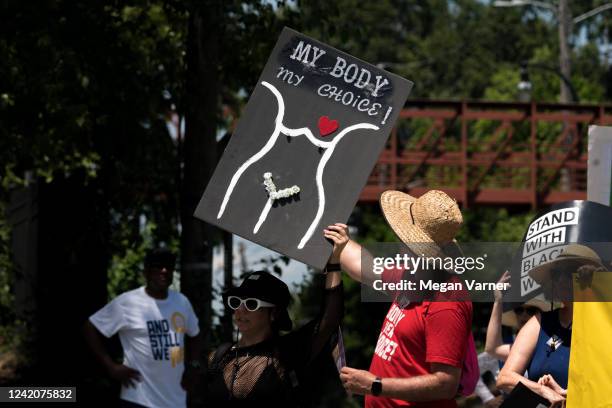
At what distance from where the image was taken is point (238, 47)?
11.1 m

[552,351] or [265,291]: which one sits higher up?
[265,291]

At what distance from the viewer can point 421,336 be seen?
5.25 metres

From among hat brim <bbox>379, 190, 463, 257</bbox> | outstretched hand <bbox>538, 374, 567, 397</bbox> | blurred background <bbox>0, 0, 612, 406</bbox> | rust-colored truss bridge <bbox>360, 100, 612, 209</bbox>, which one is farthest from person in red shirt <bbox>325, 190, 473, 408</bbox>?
rust-colored truss bridge <bbox>360, 100, 612, 209</bbox>

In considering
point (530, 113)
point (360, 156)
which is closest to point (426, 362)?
point (360, 156)

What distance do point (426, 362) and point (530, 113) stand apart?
20930 millimetres

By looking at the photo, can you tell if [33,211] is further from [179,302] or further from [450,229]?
[450,229]

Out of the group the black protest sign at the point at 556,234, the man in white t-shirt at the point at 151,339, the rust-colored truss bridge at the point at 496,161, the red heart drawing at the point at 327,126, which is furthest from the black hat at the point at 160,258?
the rust-colored truss bridge at the point at 496,161

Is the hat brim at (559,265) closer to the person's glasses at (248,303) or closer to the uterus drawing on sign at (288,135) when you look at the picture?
the uterus drawing on sign at (288,135)

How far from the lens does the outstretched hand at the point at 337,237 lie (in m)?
5.45

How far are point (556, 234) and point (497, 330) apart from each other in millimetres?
889

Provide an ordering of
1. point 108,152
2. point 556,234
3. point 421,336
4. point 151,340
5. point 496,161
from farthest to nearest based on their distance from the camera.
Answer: point 496,161
point 108,152
point 151,340
point 556,234
point 421,336

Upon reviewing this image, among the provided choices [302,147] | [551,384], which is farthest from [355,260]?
[551,384]

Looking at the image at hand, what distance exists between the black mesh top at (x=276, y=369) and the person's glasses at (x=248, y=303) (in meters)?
0.16

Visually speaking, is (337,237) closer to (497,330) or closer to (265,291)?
(265,291)
